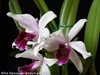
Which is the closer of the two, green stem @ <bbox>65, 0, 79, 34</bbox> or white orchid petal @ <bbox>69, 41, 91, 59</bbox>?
white orchid petal @ <bbox>69, 41, 91, 59</bbox>

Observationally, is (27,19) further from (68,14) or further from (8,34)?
(8,34)

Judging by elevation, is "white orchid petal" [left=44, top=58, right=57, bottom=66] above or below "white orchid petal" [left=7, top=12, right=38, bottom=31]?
below

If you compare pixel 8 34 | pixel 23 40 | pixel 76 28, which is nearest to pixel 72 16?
pixel 76 28

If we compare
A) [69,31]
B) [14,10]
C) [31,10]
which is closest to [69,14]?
[69,31]

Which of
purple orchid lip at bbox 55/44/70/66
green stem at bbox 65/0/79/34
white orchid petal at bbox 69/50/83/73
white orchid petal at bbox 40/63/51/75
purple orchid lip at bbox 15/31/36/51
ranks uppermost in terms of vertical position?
green stem at bbox 65/0/79/34

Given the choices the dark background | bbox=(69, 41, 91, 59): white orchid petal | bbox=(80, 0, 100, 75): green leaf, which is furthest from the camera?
the dark background

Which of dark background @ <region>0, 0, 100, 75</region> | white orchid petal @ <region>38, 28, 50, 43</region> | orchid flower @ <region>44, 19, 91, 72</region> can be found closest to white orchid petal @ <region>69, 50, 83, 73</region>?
orchid flower @ <region>44, 19, 91, 72</region>

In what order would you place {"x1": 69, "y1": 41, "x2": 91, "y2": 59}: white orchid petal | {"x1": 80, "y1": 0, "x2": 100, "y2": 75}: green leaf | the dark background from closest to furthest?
1. {"x1": 69, "y1": 41, "x2": 91, "y2": 59}: white orchid petal
2. {"x1": 80, "y1": 0, "x2": 100, "y2": 75}: green leaf
3. the dark background

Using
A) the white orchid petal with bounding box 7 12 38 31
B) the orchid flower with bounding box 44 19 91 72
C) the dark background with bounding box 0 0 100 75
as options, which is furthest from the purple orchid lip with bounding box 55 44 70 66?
the dark background with bounding box 0 0 100 75

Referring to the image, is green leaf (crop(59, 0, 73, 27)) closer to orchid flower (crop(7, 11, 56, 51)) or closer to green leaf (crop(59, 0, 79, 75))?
green leaf (crop(59, 0, 79, 75))

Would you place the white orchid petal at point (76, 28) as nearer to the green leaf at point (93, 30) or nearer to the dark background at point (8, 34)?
the green leaf at point (93, 30)
